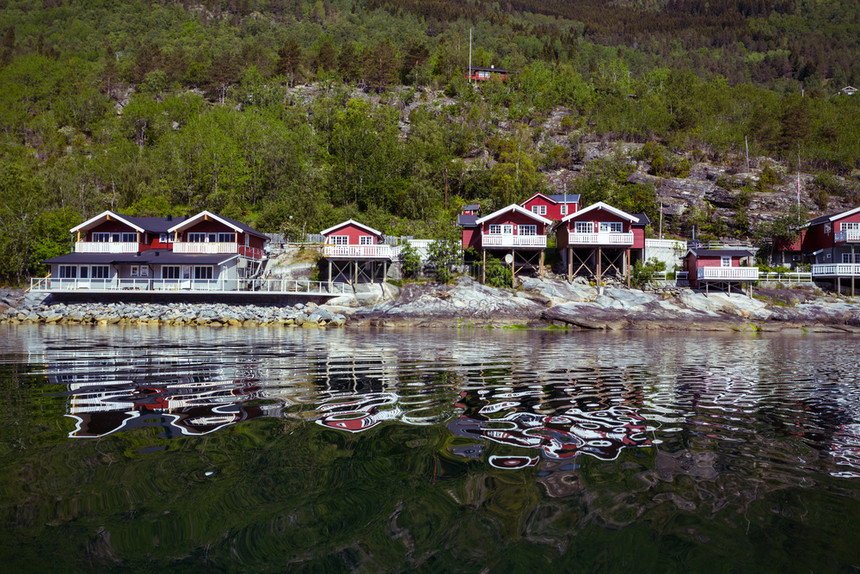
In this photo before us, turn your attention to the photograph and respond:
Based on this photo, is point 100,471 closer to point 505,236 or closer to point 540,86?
point 505,236

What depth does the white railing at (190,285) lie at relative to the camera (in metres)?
37.3

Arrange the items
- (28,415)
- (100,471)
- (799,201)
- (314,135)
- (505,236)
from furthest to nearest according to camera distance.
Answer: (314,135) < (799,201) < (505,236) < (28,415) < (100,471)

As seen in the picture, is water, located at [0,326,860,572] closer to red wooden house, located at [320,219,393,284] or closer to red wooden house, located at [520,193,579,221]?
red wooden house, located at [320,219,393,284]

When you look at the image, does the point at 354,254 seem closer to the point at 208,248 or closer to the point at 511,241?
the point at 208,248

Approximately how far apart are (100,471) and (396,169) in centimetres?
6126

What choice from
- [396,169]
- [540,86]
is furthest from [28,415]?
[540,86]

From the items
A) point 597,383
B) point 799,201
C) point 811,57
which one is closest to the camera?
point 597,383

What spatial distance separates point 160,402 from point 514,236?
118 ft

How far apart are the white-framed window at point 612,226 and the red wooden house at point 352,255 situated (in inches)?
708

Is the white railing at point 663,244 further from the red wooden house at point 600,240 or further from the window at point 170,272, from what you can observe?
the window at point 170,272

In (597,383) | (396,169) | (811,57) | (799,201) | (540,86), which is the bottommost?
(597,383)

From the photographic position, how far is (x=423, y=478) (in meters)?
4.18

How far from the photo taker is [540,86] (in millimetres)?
101375

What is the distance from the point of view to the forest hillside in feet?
185
